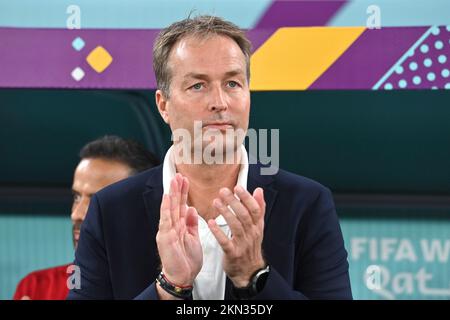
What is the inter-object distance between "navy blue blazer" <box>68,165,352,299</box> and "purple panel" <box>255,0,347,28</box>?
1.37 feet

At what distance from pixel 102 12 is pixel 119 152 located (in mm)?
471

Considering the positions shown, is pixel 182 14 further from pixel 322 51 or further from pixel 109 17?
pixel 322 51

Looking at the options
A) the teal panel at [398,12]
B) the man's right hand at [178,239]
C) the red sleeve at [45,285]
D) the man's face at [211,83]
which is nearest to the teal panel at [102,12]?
the teal panel at [398,12]

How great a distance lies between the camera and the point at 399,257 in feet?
7.60

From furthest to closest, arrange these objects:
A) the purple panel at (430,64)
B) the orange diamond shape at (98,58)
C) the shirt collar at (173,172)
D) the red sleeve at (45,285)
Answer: the red sleeve at (45,285), the orange diamond shape at (98,58), the purple panel at (430,64), the shirt collar at (173,172)

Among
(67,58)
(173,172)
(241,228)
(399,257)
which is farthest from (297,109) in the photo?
(241,228)

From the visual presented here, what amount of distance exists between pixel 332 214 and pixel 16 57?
0.82 meters

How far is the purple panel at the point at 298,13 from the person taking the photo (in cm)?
188

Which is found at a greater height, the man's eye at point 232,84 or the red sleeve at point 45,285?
the man's eye at point 232,84

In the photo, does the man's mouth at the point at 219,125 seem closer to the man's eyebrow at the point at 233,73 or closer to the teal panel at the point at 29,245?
the man's eyebrow at the point at 233,73

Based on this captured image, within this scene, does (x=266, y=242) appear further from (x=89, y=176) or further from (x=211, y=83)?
(x=89, y=176)

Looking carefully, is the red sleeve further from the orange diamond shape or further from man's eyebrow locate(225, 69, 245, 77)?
man's eyebrow locate(225, 69, 245, 77)

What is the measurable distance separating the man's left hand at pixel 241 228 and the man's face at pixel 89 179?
0.90 metres

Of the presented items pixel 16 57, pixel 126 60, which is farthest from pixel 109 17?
pixel 16 57
